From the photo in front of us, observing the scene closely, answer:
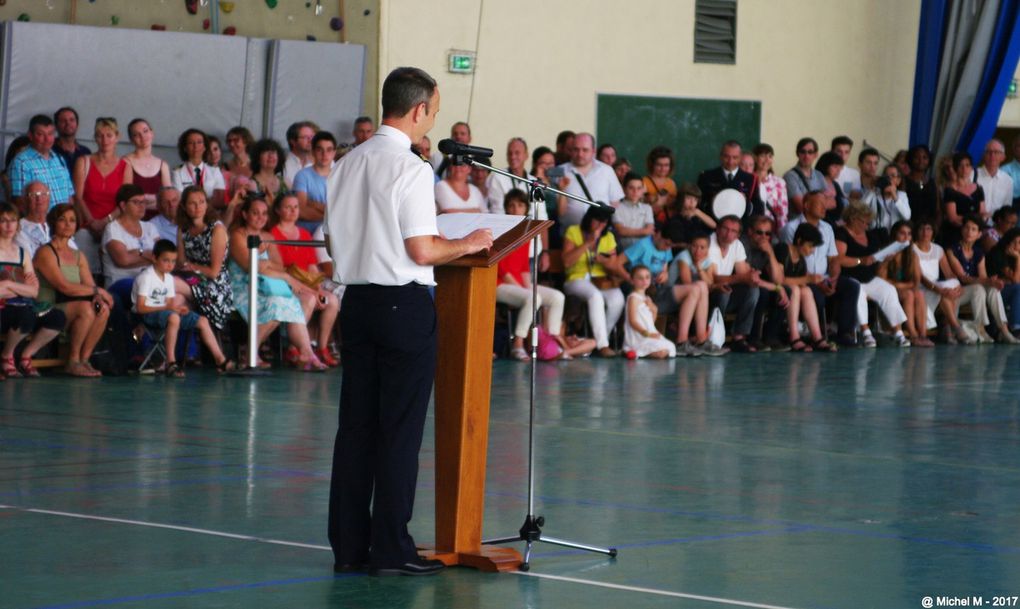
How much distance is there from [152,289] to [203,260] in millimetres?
464

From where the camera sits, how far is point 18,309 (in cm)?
982

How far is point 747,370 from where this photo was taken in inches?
445

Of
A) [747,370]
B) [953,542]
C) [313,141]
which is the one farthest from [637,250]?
[953,542]

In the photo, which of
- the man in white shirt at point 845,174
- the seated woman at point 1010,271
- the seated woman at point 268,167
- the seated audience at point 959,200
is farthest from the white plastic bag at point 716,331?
the seated woman at point 268,167

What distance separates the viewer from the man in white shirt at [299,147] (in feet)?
39.7

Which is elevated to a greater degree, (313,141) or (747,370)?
(313,141)

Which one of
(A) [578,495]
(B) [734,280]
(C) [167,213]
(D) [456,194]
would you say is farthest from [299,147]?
(A) [578,495]

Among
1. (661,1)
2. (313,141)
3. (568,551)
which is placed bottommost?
(568,551)

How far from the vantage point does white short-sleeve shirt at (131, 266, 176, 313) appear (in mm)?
10281

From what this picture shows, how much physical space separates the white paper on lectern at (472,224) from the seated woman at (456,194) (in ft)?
22.8

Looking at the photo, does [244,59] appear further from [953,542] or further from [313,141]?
[953,542]

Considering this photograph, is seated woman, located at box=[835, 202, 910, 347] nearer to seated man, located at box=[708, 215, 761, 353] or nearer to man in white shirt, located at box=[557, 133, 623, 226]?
seated man, located at box=[708, 215, 761, 353]

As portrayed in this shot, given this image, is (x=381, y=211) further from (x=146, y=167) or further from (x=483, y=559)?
(x=146, y=167)

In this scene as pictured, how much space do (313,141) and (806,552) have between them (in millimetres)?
7597
